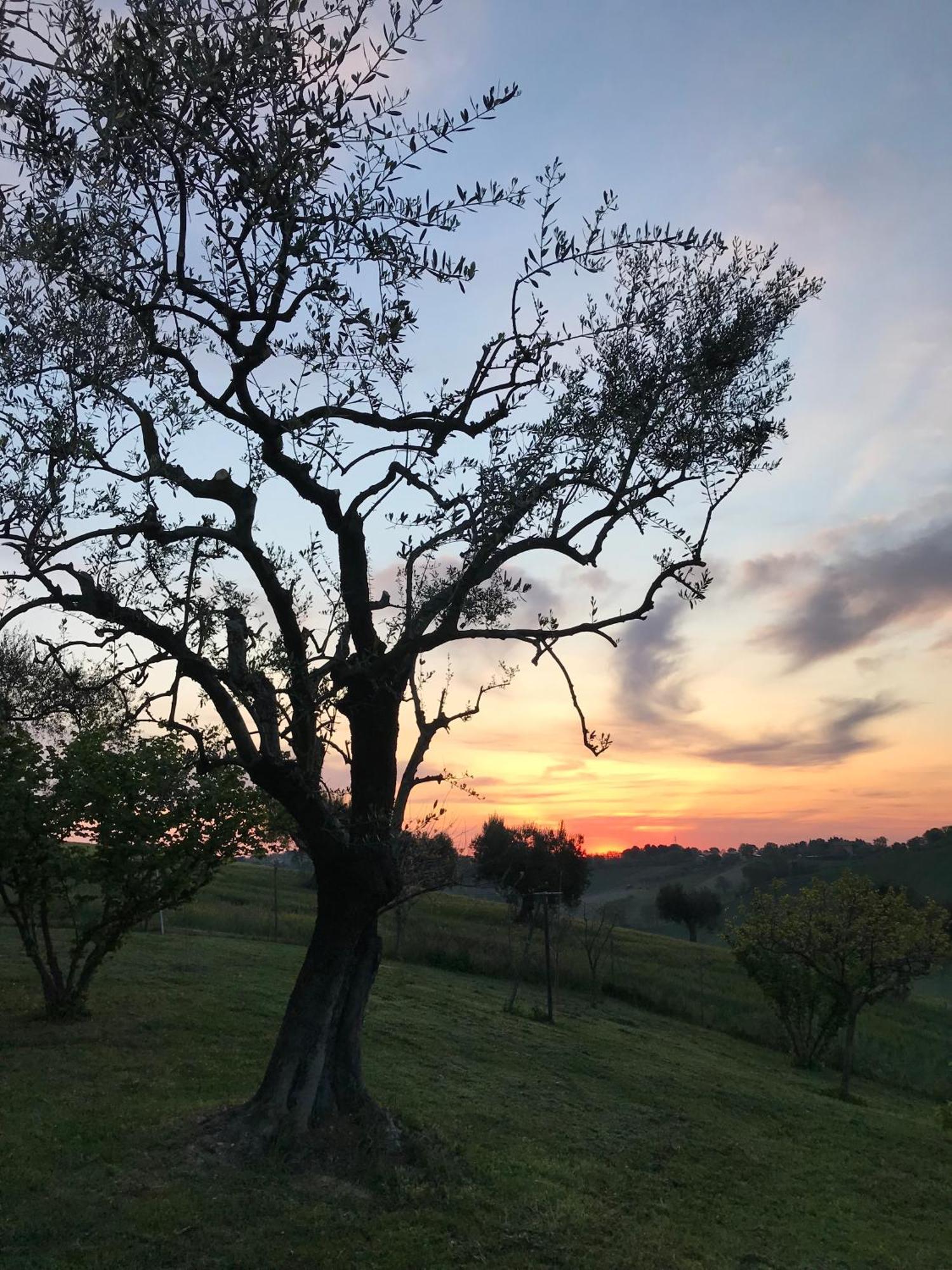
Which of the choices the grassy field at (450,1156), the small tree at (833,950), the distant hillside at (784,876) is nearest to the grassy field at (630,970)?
the small tree at (833,950)

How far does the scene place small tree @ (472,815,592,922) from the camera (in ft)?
243

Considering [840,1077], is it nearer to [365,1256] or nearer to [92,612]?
[365,1256]

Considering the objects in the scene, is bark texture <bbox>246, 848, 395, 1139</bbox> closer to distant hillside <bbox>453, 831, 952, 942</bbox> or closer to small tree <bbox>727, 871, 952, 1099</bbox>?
small tree <bbox>727, 871, 952, 1099</bbox>

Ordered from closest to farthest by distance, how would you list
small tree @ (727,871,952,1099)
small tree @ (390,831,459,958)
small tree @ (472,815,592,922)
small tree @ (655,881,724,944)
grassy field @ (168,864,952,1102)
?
small tree @ (390,831,459,958)
small tree @ (727,871,952,1099)
grassy field @ (168,864,952,1102)
small tree @ (472,815,592,922)
small tree @ (655,881,724,944)

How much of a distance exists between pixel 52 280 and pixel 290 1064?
1061 cm

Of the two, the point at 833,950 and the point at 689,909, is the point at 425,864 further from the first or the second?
the point at 689,909

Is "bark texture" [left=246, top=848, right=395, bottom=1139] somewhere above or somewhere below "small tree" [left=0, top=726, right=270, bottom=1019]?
below

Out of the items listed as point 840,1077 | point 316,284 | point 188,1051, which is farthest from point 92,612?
point 840,1077

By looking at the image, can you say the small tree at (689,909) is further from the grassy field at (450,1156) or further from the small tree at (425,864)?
the small tree at (425,864)

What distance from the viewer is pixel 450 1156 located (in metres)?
13.6

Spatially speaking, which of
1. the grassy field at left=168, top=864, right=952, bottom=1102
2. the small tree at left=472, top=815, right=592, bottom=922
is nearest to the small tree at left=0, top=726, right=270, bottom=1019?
the grassy field at left=168, top=864, right=952, bottom=1102

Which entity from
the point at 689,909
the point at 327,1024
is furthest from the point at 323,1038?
the point at 689,909

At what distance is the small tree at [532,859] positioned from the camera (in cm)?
7400

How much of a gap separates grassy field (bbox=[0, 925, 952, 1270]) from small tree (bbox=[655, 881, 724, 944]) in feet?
255
